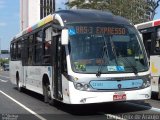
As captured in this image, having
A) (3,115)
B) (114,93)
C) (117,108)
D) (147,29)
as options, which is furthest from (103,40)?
(147,29)

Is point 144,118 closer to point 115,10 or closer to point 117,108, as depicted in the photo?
point 117,108

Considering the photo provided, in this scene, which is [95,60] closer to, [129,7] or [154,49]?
[154,49]

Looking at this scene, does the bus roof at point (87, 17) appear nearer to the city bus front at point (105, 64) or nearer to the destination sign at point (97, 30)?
the city bus front at point (105, 64)

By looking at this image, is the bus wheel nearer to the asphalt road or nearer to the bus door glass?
the asphalt road

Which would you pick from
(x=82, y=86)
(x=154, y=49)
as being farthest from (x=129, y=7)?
(x=82, y=86)

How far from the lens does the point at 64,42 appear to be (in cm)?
1240

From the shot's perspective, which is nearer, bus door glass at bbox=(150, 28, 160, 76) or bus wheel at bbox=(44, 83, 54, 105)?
bus wheel at bbox=(44, 83, 54, 105)

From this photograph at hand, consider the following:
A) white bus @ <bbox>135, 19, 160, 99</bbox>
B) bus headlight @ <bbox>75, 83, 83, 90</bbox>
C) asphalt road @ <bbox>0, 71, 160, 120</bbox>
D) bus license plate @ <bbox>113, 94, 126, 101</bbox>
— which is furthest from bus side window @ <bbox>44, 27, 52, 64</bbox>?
white bus @ <bbox>135, 19, 160, 99</bbox>

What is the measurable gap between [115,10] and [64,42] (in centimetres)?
2599

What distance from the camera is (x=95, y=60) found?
41.5 ft

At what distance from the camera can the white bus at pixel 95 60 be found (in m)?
12.4

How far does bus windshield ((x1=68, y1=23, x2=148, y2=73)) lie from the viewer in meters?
12.6

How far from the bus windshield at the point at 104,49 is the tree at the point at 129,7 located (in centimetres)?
2411

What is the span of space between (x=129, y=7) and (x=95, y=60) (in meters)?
26.1
